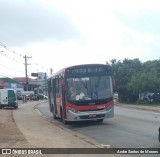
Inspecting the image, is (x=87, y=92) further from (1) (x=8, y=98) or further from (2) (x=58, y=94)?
(1) (x=8, y=98)

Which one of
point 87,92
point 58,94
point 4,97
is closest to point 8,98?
point 4,97

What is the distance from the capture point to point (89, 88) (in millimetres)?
23141

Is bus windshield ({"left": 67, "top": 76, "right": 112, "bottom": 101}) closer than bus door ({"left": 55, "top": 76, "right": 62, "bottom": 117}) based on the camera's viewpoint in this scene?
Yes

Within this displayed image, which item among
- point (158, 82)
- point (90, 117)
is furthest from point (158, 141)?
point (158, 82)

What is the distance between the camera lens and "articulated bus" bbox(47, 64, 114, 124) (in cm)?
2303

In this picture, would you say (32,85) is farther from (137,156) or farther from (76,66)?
(137,156)

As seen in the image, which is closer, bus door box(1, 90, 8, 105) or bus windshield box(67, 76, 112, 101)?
bus windshield box(67, 76, 112, 101)

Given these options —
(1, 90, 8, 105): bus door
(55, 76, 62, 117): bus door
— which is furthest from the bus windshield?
(1, 90, 8, 105): bus door

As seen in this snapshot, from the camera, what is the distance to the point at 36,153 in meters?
12.2

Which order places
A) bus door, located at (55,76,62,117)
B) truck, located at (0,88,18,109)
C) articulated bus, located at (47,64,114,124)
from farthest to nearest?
truck, located at (0,88,18,109), bus door, located at (55,76,62,117), articulated bus, located at (47,64,114,124)

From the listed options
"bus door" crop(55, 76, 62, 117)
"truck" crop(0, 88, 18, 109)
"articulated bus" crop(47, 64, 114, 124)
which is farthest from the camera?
"truck" crop(0, 88, 18, 109)

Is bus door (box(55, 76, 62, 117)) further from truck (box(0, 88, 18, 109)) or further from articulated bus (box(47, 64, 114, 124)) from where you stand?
truck (box(0, 88, 18, 109))

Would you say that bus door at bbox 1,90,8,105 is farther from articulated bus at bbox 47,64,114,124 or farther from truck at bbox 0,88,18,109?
articulated bus at bbox 47,64,114,124

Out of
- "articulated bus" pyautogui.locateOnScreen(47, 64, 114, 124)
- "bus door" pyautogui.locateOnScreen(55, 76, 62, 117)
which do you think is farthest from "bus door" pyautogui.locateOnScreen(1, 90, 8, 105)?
"articulated bus" pyautogui.locateOnScreen(47, 64, 114, 124)
